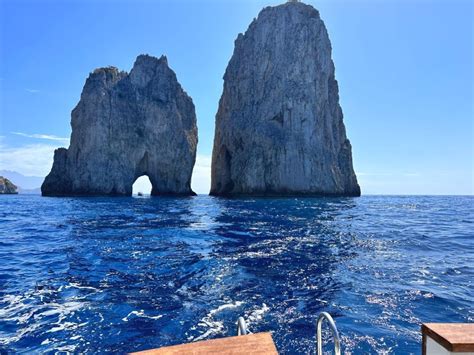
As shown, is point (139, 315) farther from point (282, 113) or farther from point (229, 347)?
point (282, 113)

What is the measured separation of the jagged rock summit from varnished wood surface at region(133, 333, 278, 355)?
72569 millimetres

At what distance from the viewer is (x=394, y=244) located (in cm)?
1370

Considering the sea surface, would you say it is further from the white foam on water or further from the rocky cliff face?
the rocky cliff face

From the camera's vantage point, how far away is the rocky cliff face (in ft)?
221

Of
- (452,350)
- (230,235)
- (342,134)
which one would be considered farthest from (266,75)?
(452,350)

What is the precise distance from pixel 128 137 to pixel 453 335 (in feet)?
253

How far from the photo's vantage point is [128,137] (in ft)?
241

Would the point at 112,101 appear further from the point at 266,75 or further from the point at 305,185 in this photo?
the point at 305,185

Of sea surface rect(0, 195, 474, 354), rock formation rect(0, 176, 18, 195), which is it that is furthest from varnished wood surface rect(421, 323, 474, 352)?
rock formation rect(0, 176, 18, 195)

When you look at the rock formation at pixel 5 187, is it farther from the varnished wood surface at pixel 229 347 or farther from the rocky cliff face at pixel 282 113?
the varnished wood surface at pixel 229 347

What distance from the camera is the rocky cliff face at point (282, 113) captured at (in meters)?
67.4

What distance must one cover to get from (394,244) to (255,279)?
27.8ft

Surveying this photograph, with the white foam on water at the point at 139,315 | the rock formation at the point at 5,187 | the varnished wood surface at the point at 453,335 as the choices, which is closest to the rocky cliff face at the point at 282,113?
the white foam on water at the point at 139,315

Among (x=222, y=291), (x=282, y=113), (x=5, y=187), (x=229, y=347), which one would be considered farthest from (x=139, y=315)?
(x=5, y=187)
